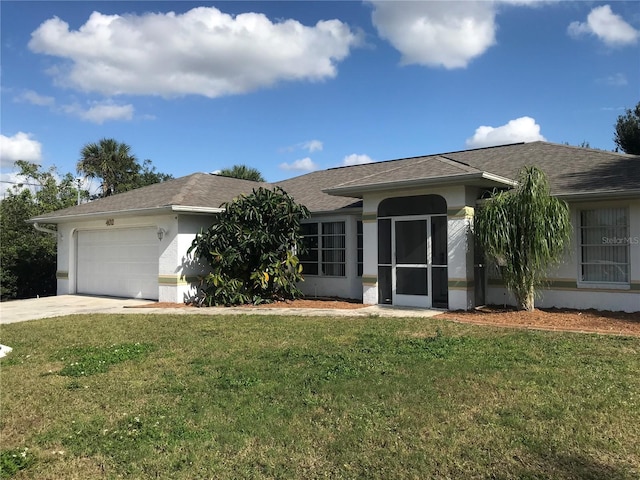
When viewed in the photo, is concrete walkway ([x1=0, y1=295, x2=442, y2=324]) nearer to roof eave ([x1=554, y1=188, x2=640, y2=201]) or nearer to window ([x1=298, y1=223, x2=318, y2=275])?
window ([x1=298, y1=223, x2=318, y2=275])

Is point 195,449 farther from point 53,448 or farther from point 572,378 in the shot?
point 572,378

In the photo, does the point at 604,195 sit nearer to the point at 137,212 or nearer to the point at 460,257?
the point at 460,257

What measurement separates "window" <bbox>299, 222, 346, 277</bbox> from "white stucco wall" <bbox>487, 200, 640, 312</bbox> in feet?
17.0

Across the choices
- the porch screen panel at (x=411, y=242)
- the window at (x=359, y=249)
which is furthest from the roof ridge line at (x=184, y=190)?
the porch screen panel at (x=411, y=242)

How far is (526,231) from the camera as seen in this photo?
420 inches

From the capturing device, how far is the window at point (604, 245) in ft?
36.5

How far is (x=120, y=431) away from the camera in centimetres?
470

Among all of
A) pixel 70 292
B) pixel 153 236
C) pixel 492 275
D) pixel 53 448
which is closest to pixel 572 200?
pixel 492 275

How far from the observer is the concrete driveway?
12.9m

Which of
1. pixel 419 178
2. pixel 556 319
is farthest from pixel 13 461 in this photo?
pixel 419 178

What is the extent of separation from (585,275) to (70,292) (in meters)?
17.0

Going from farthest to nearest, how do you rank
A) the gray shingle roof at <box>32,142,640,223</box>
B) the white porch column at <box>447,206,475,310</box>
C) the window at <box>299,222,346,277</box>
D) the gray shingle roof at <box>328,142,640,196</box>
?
the window at <box>299,222,346,277</box> < the white porch column at <box>447,206,475,310</box> < the gray shingle roof at <box>32,142,640,223</box> < the gray shingle roof at <box>328,142,640,196</box>

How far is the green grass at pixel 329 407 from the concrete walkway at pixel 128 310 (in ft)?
10.0

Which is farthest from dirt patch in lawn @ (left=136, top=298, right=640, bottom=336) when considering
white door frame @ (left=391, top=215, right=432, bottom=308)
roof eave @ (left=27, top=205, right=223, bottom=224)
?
roof eave @ (left=27, top=205, right=223, bottom=224)
